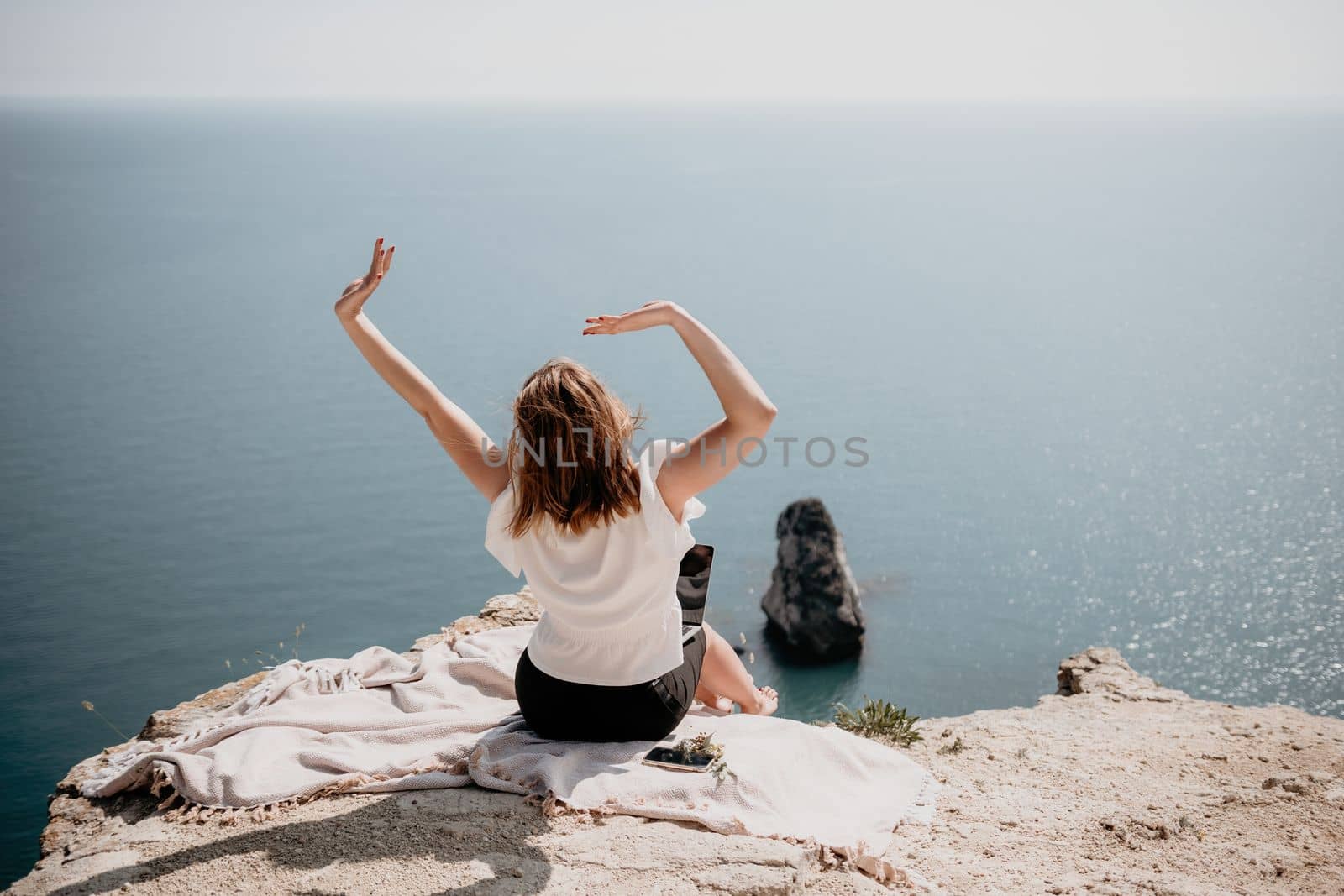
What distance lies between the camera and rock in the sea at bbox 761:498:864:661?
31.1m

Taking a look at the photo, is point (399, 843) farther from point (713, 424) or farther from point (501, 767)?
point (713, 424)

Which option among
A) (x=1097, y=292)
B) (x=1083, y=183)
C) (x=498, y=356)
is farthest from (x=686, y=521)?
(x=1083, y=183)

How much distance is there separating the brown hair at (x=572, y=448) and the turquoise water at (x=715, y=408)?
396 mm

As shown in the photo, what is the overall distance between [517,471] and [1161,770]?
11.6ft

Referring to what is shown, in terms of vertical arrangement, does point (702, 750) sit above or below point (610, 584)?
below

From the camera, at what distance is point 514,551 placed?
11.6 ft

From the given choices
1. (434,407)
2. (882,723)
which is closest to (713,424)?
(434,407)

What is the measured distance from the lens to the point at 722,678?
4.28 metres

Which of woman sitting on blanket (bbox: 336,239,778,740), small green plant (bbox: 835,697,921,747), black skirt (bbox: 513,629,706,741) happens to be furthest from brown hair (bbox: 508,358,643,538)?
small green plant (bbox: 835,697,921,747)

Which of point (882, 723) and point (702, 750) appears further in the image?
point (882, 723)

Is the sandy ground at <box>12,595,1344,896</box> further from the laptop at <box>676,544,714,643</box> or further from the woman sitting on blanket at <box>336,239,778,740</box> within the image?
the laptop at <box>676,544,714,643</box>

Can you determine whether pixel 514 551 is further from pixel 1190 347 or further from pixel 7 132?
pixel 7 132

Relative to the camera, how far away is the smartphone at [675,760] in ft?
11.7

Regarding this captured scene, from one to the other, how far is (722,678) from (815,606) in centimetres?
2839
